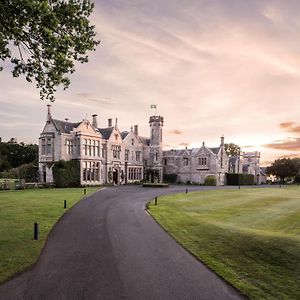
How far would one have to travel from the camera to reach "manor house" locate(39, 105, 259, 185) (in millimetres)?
53375

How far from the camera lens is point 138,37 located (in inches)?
803

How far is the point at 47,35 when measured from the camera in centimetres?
1311

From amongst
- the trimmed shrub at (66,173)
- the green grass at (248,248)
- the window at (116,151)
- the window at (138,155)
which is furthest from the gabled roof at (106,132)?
the green grass at (248,248)

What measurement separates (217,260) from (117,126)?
54322mm

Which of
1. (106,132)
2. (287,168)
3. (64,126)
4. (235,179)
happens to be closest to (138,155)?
(106,132)

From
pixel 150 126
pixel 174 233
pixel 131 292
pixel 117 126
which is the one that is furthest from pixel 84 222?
pixel 150 126

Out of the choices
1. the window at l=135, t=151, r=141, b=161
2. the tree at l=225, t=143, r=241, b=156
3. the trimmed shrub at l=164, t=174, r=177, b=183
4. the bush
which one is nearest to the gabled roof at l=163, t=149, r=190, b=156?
the trimmed shrub at l=164, t=174, r=177, b=183

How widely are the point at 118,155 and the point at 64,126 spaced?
13.8 m

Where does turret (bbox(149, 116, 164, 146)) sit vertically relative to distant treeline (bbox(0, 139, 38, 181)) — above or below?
above

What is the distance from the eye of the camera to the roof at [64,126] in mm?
53112

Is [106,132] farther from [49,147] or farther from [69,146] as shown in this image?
[49,147]

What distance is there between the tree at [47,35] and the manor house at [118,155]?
37.3 m

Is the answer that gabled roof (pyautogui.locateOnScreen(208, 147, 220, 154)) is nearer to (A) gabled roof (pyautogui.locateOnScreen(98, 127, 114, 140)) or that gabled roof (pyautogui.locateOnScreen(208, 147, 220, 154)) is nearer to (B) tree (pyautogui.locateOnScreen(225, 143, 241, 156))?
(A) gabled roof (pyautogui.locateOnScreen(98, 127, 114, 140))

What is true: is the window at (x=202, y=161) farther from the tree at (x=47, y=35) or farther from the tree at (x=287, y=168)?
the tree at (x=47, y=35)
